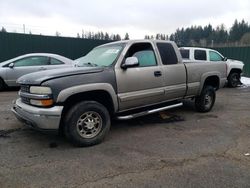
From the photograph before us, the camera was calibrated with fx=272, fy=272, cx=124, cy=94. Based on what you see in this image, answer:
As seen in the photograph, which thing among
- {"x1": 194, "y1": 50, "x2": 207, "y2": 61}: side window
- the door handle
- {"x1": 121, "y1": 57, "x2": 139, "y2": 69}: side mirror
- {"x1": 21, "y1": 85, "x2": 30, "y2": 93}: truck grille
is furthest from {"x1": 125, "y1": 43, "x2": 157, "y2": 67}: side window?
{"x1": 194, "y1": 50, "x2": 207, "y2": 61}: side window

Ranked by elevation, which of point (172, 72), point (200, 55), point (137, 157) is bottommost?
point (137, 157)

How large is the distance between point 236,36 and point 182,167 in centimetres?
7232

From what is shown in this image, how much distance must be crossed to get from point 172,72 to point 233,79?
8564 millimetres

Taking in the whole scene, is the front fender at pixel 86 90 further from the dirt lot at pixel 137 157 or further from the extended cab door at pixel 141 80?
the dirt lot at pixel 137 157

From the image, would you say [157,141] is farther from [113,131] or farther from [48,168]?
[48,168]

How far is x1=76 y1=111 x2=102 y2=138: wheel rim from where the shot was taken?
4.62 meters

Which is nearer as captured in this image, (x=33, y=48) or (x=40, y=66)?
(x=40, y=66)

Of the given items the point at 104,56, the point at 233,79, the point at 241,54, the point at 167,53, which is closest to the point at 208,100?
the point at 167,53

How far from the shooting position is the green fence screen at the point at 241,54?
56.4ft

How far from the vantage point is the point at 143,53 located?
223 inches

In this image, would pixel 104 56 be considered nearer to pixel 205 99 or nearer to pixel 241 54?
pixel 205 99

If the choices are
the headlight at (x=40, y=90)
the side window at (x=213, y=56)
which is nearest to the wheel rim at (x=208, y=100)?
the headlight at (x=40, y=90)

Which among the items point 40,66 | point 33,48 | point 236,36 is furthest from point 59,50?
point 236,36

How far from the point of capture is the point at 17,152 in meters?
4.40
